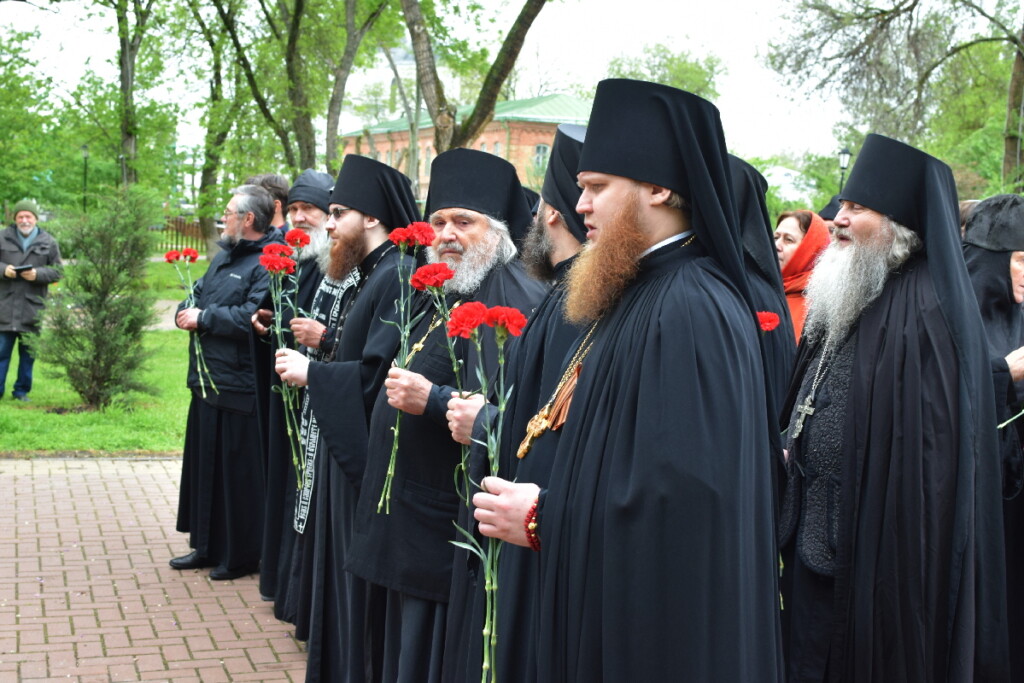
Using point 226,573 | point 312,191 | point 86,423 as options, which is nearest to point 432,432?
point 312,191

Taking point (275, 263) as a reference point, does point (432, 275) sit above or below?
above

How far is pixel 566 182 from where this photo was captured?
4.07m

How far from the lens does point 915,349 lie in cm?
373

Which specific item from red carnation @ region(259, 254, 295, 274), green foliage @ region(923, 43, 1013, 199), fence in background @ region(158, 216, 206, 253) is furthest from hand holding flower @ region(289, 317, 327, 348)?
fence in background @ region(158, 216, 206, 253)

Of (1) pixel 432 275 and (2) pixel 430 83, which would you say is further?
(2) pixel 430 83

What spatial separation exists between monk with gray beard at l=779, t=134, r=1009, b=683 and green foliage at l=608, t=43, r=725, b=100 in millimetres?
43276

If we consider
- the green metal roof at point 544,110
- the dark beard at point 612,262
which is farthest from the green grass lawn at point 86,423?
the green metal roof at point 544,110

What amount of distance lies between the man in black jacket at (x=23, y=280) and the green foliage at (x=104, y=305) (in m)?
0.55

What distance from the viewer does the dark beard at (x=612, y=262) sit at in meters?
2.85

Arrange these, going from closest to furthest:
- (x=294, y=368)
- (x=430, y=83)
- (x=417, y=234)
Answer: (x=417, y=234), (x=294, y=368), (x=430, y=83)

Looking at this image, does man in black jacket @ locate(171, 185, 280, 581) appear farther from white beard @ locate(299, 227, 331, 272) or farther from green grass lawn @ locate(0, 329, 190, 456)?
green grass lawn @ locate(0, 329, 190, 456)

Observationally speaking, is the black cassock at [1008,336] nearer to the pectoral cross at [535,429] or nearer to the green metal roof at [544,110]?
the pectoral cross at [535,429]

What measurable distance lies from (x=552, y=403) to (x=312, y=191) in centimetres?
392

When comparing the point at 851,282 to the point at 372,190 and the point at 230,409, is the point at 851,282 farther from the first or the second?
the point at 230,409
